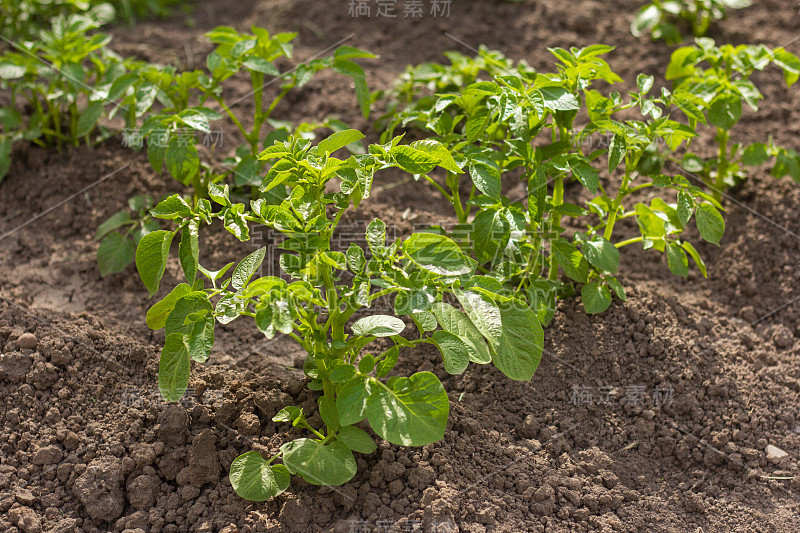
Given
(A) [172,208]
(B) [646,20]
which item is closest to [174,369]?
(A) [172,208]

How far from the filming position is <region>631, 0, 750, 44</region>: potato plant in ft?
11.9

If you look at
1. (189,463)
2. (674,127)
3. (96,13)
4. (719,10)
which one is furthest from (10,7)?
(719,10)

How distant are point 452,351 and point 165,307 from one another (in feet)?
2.58

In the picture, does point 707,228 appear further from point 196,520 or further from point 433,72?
point 196,520

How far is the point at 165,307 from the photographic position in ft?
6.52

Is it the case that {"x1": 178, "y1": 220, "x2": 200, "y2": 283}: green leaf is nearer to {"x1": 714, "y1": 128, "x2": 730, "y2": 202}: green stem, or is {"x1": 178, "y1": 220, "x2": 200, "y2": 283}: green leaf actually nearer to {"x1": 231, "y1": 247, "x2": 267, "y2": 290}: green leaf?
{"x1": 231, "y1": 247, "x2": 267, "y2": 290}: green leaf

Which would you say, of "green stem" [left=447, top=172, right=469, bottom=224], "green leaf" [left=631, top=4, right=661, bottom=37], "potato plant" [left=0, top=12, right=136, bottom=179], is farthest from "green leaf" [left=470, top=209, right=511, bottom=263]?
"green leaf" [left=631, top=4, right=661, bottom=37]

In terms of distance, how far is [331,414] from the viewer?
201 cm

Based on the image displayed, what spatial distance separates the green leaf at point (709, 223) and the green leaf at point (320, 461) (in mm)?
1327

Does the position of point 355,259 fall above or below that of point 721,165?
above

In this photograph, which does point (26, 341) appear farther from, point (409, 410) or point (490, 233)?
point (490, 233)

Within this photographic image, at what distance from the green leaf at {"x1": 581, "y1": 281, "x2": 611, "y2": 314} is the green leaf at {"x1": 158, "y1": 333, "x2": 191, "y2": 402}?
50.0 inches

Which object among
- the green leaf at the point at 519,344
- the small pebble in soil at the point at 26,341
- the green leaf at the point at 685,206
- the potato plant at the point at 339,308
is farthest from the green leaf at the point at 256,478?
the green leaf at the point at 685,206

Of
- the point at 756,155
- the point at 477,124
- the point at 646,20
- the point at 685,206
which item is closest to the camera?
the point at 477,124
